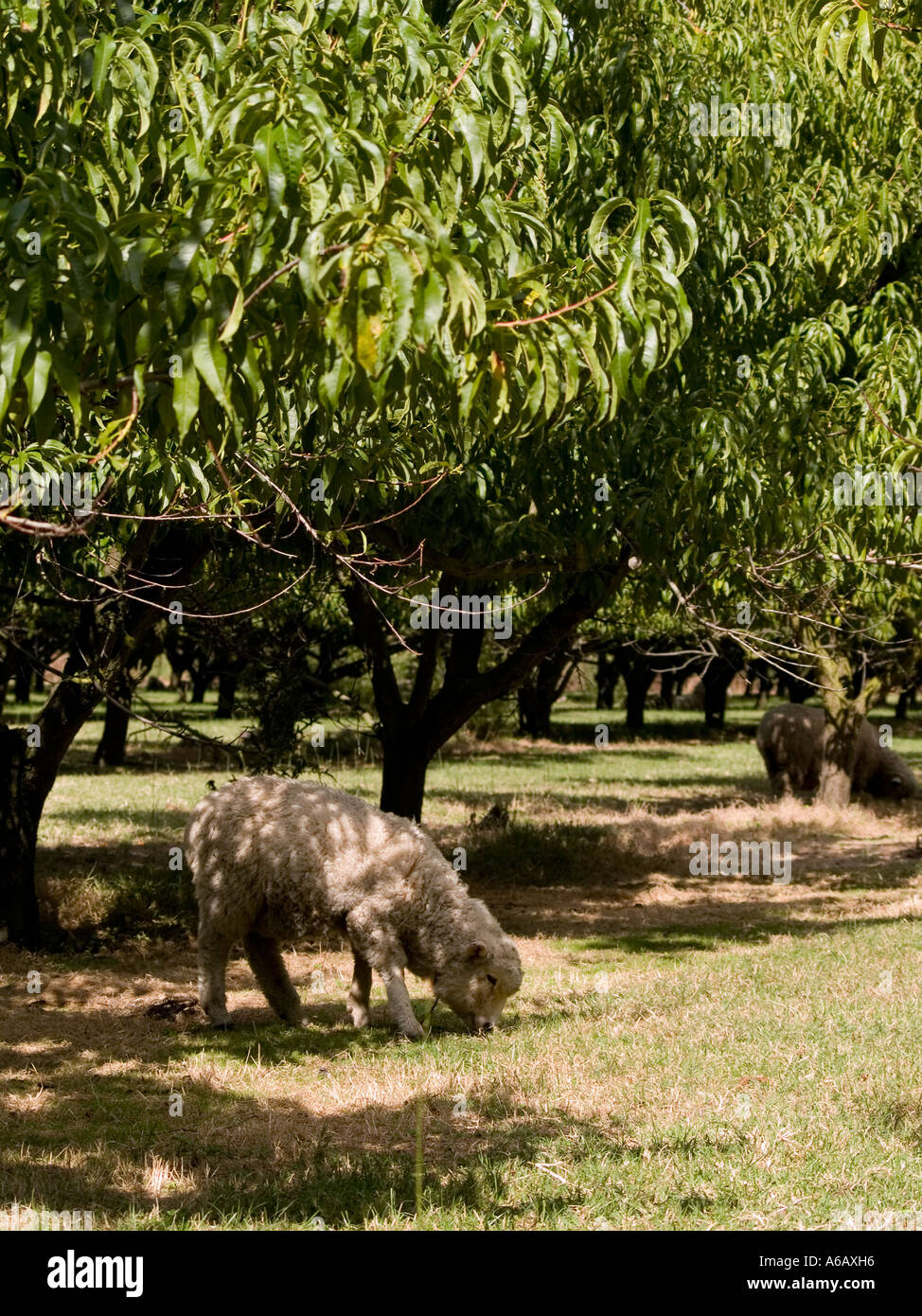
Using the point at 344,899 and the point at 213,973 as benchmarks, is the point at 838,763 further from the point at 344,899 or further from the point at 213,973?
the point at 213,973

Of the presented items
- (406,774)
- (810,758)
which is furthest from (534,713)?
(406,774)

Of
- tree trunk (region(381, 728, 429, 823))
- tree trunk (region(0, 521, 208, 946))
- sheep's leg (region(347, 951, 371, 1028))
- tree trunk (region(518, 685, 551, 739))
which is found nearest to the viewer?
sheep's leg (region(347, 951, 371, 1028))

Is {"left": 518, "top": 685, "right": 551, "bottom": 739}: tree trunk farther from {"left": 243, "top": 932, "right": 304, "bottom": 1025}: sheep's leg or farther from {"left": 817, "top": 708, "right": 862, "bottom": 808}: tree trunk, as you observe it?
{"left": 243, "top": 932, "right": 304, "bottom": 1025}: sheep's leg

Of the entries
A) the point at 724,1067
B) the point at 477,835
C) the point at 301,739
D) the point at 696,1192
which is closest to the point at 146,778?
the point at 477,835

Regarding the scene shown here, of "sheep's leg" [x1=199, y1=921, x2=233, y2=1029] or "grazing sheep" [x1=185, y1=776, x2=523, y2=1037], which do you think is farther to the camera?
"sheep's leg" [x1=199, y1=921, x2=233, y2=1029]

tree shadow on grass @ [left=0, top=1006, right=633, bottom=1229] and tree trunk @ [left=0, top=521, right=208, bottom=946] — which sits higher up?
tree trunk @ [left=0, top=521, right=208, bottom=946]

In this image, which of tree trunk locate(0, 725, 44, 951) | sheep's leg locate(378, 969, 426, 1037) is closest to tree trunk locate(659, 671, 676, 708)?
tree trunk locate(0, 725, 44, 951)

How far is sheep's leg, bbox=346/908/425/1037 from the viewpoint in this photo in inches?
307

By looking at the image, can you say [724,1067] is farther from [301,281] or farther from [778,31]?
[778,31]

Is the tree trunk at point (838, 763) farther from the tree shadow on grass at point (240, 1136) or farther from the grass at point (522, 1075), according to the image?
the tree shadow on grass at point (240, 1136)

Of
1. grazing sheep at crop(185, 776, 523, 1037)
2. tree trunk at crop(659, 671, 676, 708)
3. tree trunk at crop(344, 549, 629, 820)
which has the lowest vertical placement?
tree trunk at crop(659, 671, 676, 708)

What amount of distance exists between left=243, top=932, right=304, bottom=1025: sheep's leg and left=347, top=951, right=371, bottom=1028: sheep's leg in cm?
36

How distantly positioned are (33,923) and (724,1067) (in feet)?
19.7

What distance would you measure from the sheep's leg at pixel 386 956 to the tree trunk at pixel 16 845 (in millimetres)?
3603
